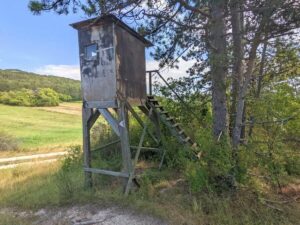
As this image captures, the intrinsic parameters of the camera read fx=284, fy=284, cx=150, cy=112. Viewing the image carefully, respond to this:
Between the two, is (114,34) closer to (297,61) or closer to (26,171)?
(297,61)

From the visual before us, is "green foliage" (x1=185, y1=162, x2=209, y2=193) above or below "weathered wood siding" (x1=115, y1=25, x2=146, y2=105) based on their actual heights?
below

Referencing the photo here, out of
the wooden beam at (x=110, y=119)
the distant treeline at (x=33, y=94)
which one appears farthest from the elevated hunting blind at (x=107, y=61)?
the distant treeline at (x=33, y=94)

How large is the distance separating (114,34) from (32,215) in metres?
4.70

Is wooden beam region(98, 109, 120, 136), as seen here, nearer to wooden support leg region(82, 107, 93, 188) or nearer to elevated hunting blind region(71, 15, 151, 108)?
elevated hunting blind region(71, 15, 151, 108)

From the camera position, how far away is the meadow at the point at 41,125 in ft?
97.2

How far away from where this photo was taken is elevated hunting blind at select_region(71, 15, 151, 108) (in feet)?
23.3

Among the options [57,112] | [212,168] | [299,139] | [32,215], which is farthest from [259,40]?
[57,112]

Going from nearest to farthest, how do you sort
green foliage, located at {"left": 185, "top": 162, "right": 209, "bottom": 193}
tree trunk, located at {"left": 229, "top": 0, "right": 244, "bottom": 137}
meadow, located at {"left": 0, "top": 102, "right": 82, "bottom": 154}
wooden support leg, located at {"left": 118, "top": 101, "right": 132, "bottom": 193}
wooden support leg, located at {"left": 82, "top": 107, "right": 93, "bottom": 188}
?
green foliage, located at {"left": 185, "top": 162, "right": 209, "bottom": 193}
tree trunk, located at {"left": 229, "top": 0, "right": 244, "bottom": 137}
wooden support leg, located at {"left": 118, "top": 101, "right": 132, "bottom": 193}
wooden support leg, located at {"left": 82, "top": 107, "right": 93, "bottom": 188}
meadow, located at {"left": 0, "top": 102, "right": 82, "bottom": 154}

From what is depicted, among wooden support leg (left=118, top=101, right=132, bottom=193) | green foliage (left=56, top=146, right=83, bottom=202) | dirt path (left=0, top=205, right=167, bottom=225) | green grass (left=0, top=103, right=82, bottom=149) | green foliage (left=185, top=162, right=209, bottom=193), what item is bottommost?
green grass (left=0, top=103, right=82, bottom=149)

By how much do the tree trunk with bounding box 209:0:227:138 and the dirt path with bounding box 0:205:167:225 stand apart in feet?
8.58

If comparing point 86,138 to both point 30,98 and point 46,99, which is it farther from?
point 30,98

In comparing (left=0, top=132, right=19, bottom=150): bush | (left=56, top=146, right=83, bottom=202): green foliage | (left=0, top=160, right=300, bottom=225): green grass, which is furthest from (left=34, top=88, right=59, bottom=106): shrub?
(left=0, top=160, right=300, bottom=225): green grass

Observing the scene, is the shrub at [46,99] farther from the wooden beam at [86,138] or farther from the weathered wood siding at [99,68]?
the weathered wood siding at [99,68]

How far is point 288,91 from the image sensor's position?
627 cm
